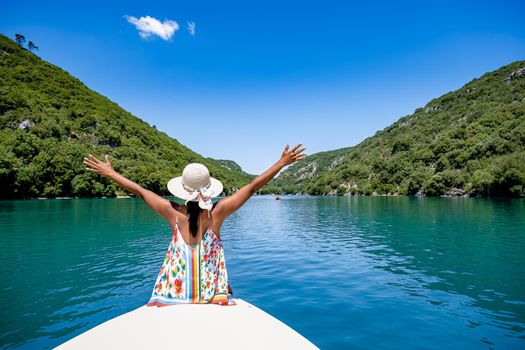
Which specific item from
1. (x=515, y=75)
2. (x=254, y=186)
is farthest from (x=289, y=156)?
(x=515, y=75)

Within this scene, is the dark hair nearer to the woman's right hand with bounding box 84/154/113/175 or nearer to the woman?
the woman

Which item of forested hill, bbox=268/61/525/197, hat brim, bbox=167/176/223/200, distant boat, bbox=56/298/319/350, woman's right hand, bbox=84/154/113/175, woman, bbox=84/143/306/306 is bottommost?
distant boat, bbox=56/298/319/350

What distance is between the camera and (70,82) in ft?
539

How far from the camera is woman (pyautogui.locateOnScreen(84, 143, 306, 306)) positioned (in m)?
3.83

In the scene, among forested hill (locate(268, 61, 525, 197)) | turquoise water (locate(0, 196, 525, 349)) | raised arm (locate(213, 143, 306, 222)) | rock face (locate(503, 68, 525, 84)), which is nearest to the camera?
raised arm (locate(213, 143, 306, 222))

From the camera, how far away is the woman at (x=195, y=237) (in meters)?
3.83

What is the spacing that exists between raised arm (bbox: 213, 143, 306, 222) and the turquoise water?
14.7ft

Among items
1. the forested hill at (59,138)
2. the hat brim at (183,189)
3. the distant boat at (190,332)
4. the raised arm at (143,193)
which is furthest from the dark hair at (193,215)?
the forested hill at (59,138)

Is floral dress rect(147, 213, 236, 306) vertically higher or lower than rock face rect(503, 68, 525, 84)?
lower

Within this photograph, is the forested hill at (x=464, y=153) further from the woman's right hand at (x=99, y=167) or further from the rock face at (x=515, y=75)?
the woman's right hand at (x=99, y=167)

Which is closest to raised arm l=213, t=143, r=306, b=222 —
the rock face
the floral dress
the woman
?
the woman

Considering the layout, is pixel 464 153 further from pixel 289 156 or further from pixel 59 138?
pixel 59 138

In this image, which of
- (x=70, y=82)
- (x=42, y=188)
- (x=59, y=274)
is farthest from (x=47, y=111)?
(x=59, y=274)

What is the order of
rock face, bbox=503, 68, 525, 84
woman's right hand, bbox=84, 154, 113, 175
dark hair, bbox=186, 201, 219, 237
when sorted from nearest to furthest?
dark hair, bbox=186, 201, 219, 237 → woman's right hand, bbox=84, 154, 113, 175 → rock face, bbox=503, 68, 525, 84
